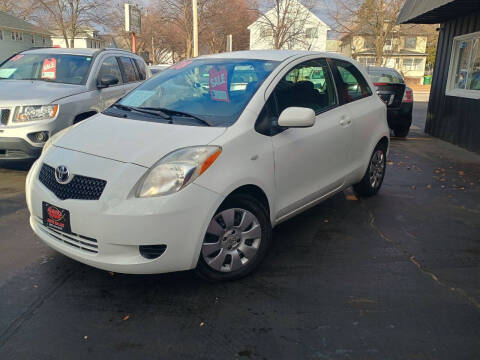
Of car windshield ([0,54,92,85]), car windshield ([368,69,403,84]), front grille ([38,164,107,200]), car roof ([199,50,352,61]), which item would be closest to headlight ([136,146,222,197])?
front grille ([38,164,107,200])

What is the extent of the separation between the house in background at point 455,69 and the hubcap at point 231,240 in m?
6.89

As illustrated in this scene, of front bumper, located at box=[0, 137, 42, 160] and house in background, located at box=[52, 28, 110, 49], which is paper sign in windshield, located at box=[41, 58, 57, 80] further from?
house in background, located at box=[52, 28, 110, 49]

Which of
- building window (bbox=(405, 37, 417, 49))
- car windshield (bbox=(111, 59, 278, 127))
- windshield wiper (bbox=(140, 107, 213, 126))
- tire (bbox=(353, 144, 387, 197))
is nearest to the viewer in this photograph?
windshield wiper (bbox=(140, 107, 213, 126))

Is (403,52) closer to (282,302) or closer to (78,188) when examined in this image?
(282,302)

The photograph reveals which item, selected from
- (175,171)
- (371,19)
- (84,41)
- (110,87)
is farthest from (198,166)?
(84,41)

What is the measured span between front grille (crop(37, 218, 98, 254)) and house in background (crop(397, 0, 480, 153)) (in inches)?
306

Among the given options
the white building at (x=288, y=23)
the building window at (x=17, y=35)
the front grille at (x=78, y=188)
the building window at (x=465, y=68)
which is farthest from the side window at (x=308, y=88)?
the building window at (x=17, y=35)

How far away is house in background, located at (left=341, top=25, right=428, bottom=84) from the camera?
167 ft

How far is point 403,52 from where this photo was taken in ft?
181

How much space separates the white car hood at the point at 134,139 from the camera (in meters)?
2.92

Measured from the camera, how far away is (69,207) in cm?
286


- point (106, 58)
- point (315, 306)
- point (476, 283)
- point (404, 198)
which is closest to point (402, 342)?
point (315, 306)

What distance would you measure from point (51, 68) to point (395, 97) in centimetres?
737

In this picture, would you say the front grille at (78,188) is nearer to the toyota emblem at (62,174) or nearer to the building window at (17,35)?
the toyota emblem at (62,174)
